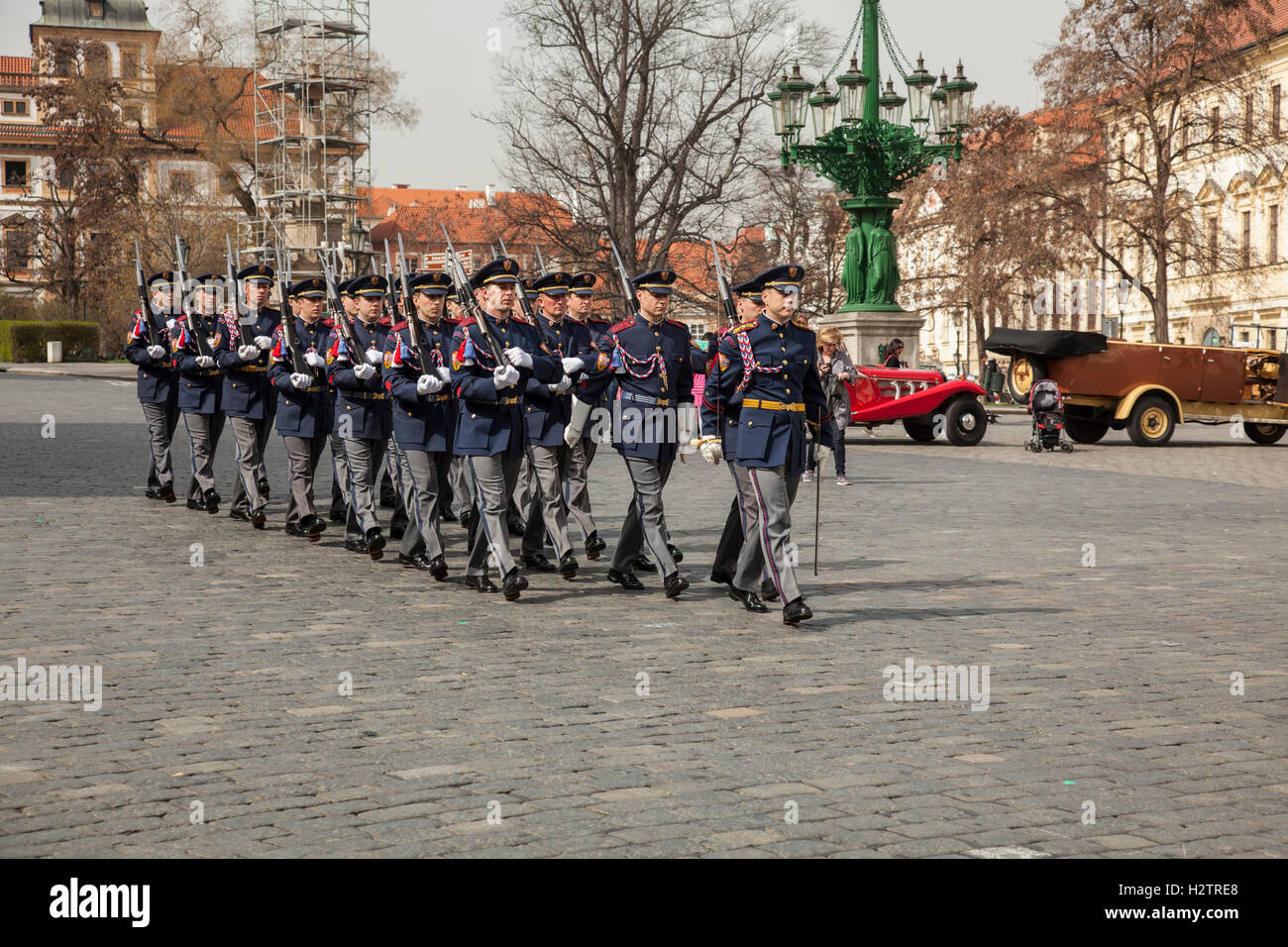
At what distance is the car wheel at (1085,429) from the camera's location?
88.1 feet

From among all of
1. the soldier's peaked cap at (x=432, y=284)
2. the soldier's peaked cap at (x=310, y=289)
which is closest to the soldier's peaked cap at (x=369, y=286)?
the soldier's peaked cap at (x=310, y=289)

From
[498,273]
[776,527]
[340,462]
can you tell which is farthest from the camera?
[340,462]

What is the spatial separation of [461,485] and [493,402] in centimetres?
305

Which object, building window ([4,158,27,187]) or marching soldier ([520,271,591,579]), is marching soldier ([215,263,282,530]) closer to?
marching soldier ([520,271,591,579])

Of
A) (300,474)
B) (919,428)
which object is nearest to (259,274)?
(300,474)

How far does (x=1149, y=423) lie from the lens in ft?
86.6

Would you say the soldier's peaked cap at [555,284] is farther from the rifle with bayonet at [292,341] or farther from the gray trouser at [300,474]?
the gray trouser at [300,474]

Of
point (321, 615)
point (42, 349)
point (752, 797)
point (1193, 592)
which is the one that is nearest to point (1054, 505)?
point (1193, 592)

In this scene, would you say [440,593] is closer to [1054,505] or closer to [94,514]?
[94,514]

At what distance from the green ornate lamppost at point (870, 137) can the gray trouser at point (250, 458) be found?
1717 centimetres

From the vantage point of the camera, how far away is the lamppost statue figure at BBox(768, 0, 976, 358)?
29016 millimetres

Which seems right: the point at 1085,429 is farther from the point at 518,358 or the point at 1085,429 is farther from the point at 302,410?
the point at 518,358

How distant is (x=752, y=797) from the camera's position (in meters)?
5.33

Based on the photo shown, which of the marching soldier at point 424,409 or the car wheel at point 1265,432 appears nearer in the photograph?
the marching soldier at point 424,409
